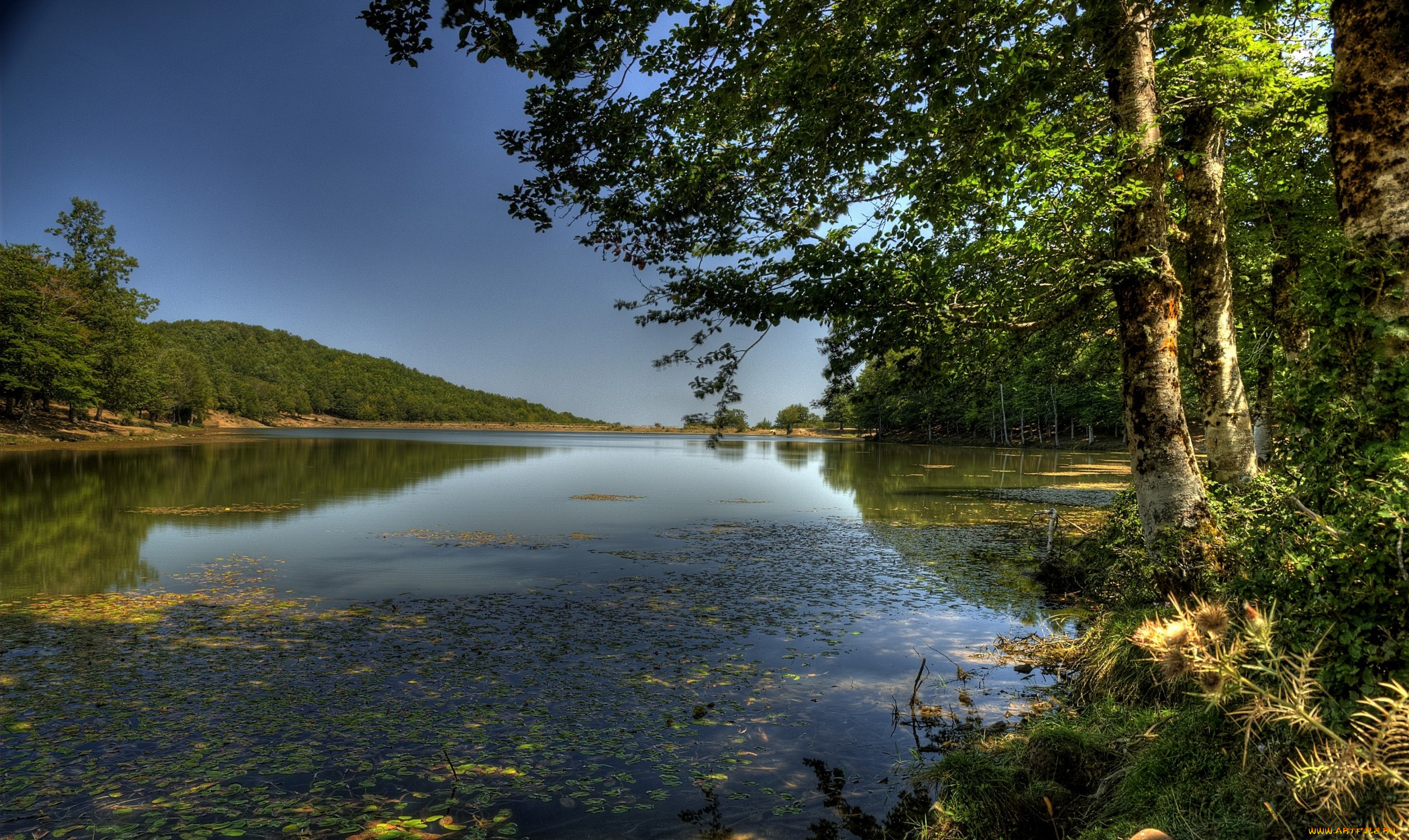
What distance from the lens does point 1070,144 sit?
7.63 m

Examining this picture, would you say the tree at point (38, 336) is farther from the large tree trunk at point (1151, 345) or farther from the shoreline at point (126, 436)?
the large tree trunk at point (1151, 345)

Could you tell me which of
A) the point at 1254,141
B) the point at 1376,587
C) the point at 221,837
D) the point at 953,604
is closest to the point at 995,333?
the point at 953,604

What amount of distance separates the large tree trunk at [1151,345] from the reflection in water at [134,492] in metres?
15.4

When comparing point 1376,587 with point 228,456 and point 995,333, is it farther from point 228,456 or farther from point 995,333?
point 228,456

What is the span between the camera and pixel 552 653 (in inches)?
324

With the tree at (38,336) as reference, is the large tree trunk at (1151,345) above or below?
below

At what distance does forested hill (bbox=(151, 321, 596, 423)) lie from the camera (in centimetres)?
12400

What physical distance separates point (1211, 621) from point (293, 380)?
182746 mm

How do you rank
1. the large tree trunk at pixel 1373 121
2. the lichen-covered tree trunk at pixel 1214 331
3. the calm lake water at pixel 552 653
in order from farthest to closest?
1. the lichen-covered tree trunk at pixel 1214 331
2. the calm lake water at pixel 552 653
3. the large tree trunk at pixel 1373 121

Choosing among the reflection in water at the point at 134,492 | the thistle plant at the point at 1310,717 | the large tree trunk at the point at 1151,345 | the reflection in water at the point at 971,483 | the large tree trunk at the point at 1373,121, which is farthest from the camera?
the reflection in water at the point at 971,483

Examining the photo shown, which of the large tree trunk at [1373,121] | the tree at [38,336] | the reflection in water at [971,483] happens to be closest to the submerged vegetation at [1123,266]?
the large tree trunk at [1373,121]

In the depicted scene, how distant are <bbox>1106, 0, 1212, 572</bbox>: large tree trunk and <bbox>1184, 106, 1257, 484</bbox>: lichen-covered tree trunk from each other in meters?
1.86

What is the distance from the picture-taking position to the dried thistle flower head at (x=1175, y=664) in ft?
12.7

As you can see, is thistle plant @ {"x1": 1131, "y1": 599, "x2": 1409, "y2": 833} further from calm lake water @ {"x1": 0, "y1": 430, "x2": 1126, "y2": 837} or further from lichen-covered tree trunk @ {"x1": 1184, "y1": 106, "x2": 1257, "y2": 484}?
lichen-covered tree trunk @ {"x1": 1184, "y1": 106, "x2": 1257, "y2": 484}
